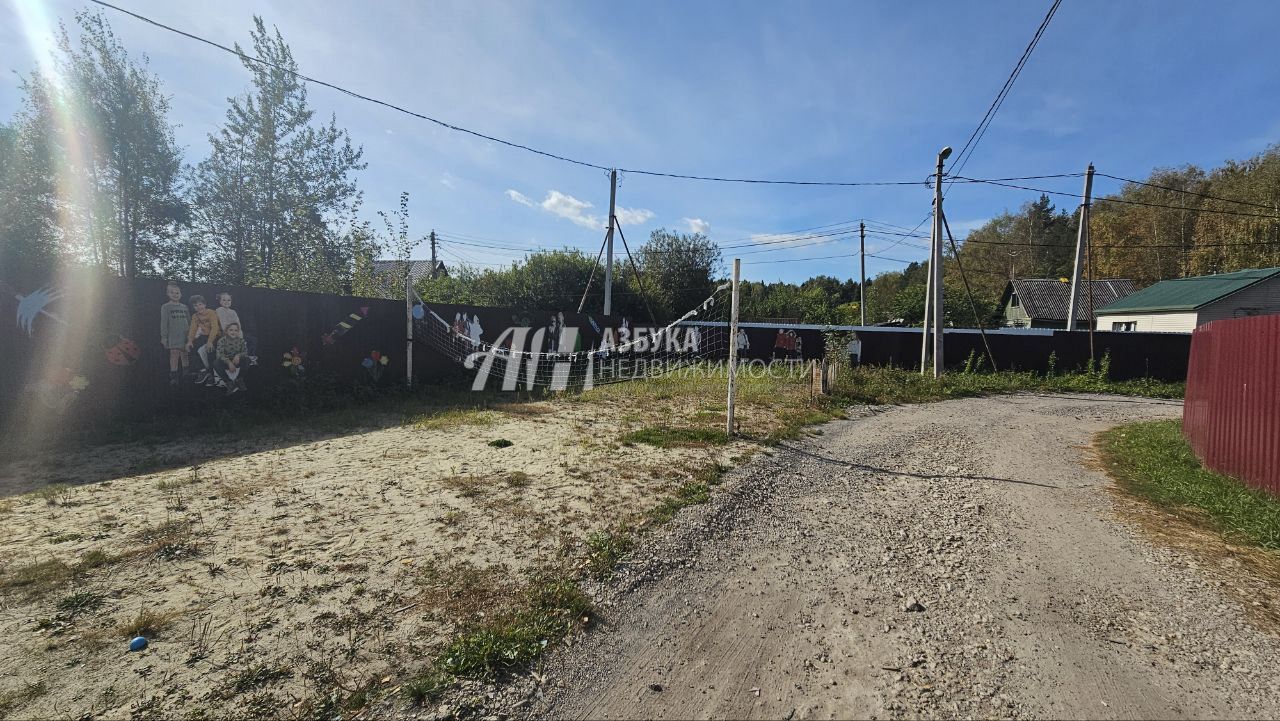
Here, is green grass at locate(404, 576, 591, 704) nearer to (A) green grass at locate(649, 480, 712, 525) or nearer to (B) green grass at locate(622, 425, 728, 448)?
(A) green grass at locate(649, 480, 712, 525)

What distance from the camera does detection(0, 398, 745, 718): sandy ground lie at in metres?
1.90

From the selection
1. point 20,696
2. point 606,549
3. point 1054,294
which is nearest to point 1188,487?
point 606,549

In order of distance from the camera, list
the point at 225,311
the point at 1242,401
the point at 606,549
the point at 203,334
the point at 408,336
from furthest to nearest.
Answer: the point at 408,336 → the point at 225,311 → the point at 203,334 → the point at 1242,401 → the point at 606,549

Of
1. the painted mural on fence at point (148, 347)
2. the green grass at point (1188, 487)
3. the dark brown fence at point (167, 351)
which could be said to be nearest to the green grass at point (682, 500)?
the green grass at point (1188, 487)

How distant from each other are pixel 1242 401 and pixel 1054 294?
3280 cm

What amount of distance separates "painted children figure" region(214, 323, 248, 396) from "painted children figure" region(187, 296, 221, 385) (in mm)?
95

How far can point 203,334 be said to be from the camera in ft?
21.3

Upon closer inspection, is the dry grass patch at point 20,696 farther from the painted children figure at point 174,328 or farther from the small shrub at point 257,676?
the painted children figure at point 174,328

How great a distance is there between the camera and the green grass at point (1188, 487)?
11.4ft

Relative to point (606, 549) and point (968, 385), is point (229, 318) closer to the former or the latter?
point (606, 549)

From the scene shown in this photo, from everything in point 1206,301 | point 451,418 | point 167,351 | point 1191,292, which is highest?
point 1191,292

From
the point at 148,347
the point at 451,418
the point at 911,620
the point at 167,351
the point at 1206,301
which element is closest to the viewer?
the point at 911,620

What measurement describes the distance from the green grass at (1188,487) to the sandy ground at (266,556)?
3.93 meters

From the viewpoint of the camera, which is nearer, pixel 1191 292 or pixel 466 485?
pixel 466 485
